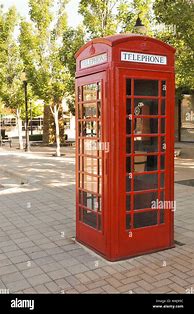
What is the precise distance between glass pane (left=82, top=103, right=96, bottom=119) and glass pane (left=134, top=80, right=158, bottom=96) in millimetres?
656

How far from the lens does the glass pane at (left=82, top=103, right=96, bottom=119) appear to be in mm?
5223

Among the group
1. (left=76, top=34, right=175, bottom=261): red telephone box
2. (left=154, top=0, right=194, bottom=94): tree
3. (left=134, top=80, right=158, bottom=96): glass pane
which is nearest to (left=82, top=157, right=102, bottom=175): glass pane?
(left=76, top=34, right=175, bottom=261): red telephone box

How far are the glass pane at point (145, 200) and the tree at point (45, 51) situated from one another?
1454 centimetres

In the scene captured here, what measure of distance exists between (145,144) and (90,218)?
1.42 m

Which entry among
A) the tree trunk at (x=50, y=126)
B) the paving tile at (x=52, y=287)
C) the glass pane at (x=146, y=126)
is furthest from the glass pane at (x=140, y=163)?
the tree trunk at (x=50, y=126)

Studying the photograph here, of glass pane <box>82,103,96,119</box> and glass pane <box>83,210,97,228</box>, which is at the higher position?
glass pane <box>82,103,96,119</box>

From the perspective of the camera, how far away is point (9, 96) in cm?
2534

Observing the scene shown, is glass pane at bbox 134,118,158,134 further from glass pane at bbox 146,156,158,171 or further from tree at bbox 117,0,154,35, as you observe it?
tree at bbox 117,0,154,35

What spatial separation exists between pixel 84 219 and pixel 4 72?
22.1 meters

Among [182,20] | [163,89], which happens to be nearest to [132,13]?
[182,20]

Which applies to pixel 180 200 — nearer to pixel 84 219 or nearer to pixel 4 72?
pixel 84 219
